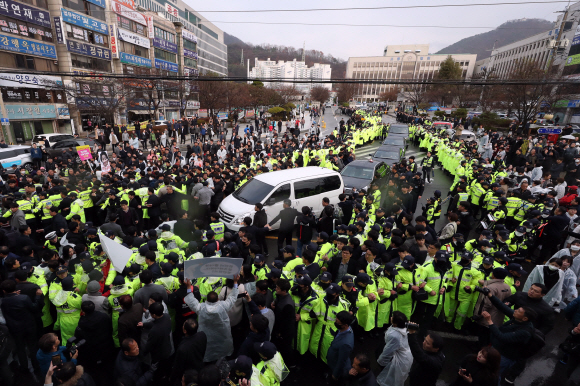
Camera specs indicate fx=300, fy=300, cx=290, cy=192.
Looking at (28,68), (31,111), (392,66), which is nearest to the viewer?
(28,68)

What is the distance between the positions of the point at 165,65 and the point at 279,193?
45.0m

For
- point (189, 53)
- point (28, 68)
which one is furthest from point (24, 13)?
point (189, 53)

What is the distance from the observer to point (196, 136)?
84.8 ft

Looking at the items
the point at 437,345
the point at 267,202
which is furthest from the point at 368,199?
the point at 437,345

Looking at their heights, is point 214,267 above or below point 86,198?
above

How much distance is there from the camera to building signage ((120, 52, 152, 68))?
34.7 m

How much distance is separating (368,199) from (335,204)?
210 cm

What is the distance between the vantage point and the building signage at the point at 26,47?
22.5 meters

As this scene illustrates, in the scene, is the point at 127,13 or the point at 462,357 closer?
the point at 462,357

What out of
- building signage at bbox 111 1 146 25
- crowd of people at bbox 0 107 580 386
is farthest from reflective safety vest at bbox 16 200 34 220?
building signage at bbox 111 1 146 25

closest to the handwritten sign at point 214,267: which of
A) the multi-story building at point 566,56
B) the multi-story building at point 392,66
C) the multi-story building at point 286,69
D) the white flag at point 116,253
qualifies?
the white flag at point 116,253

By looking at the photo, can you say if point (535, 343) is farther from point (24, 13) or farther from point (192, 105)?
point (192, 105)

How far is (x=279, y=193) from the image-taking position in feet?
26.9

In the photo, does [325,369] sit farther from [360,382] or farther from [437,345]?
[437,345]
